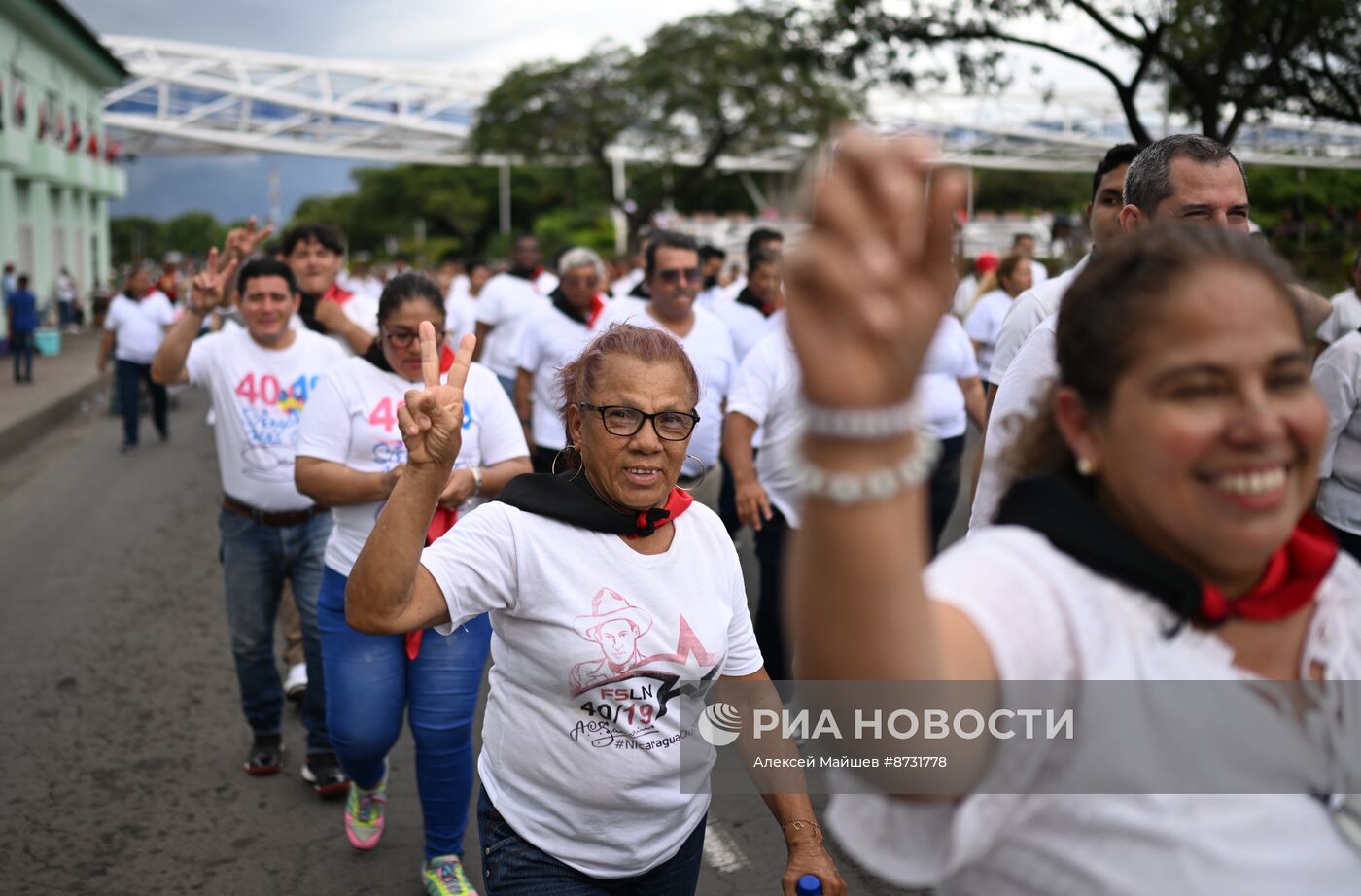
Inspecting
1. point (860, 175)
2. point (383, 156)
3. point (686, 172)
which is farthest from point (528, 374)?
point (383, 156)

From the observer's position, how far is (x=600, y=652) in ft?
8.80

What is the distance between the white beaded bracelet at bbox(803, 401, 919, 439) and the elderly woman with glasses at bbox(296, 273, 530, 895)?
275 cm

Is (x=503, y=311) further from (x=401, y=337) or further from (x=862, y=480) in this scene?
(x=862, y=480)

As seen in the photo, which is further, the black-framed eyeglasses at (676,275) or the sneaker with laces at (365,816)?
the black-framed eyeglasses at (676,275)

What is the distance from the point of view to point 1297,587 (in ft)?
4.78

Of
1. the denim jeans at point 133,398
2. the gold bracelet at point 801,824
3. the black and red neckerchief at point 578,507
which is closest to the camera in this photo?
the gold bracelet at point 801,824

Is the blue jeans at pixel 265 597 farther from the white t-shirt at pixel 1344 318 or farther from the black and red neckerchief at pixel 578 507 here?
the white t-shirt at pixel 1344 318

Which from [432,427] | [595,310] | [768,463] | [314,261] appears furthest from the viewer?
[595,310]

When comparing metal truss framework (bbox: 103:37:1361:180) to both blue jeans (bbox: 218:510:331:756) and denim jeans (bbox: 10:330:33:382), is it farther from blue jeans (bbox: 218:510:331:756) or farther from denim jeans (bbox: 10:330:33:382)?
blue jeans (bbox: 218:510:331:756)

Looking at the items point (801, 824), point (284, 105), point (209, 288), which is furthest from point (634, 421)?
point (284, 105)

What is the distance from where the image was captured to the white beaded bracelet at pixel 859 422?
117 cm

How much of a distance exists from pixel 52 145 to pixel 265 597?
3438cm

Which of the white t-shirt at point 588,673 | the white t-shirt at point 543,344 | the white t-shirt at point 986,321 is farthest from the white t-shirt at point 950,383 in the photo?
the white t-shirt at point 986,321

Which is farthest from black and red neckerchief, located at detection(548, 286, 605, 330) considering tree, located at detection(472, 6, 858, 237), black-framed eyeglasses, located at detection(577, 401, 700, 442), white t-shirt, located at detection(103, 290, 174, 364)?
tree, located at detection(472, 6, 858, 237)
